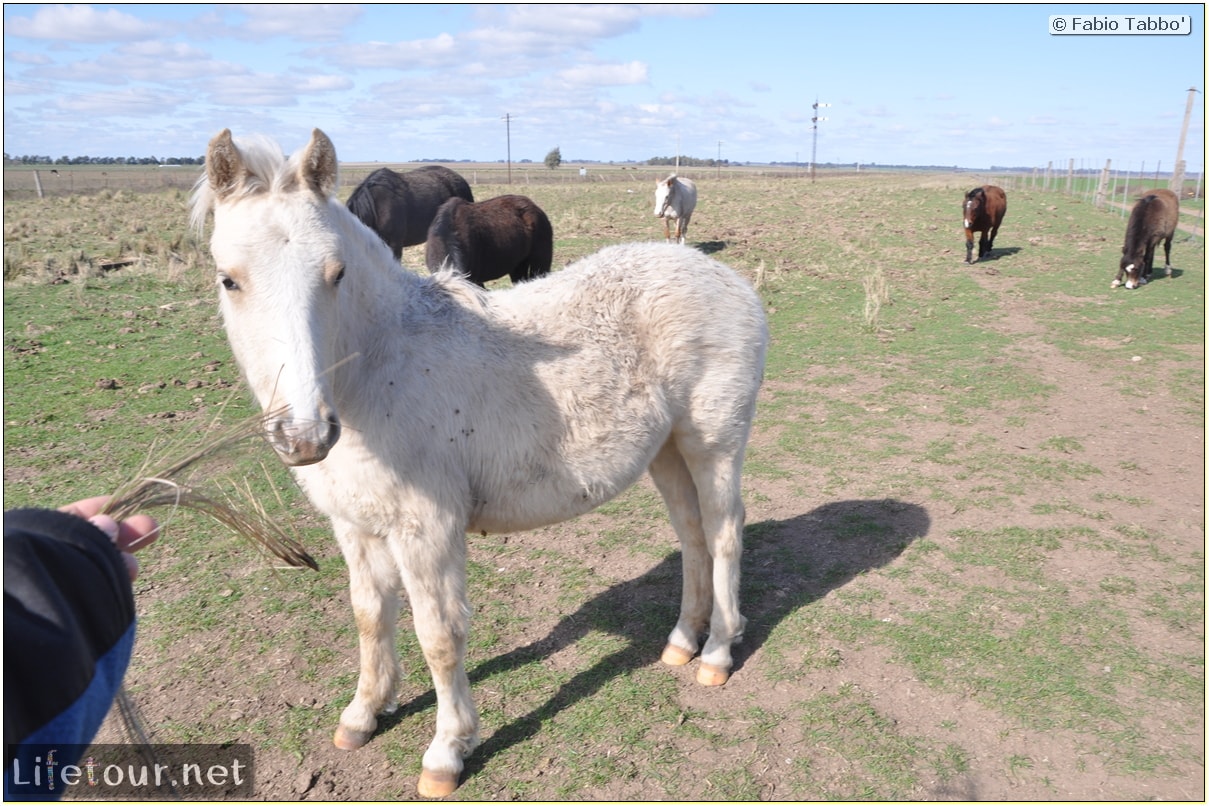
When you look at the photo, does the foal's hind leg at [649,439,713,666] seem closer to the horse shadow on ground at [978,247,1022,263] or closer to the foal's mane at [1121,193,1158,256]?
the foal's mane at [1121,193,1158,256]

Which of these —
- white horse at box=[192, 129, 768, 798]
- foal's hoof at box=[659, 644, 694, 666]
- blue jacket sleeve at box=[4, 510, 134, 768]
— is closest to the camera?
blue jacket sleeve at box=[4, 510, 134, 768]

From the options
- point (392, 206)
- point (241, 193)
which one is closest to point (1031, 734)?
point (241, 193)

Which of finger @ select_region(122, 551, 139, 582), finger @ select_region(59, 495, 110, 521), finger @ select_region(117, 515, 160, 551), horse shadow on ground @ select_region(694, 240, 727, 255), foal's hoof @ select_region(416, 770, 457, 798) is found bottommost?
foal's hoof @ select_region(416, 770, 457, 798)

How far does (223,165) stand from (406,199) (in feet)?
32.2

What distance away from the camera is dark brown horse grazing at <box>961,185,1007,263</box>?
15.7m

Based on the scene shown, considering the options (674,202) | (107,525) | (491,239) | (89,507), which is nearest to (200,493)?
(89,507)

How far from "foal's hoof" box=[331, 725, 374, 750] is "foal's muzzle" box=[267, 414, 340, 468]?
69.1 inches

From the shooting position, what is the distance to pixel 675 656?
13.0 feet

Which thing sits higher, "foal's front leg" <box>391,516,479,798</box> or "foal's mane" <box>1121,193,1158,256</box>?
"foal's mane" <box>1121,193,1158,256</box>

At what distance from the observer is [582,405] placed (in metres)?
3.25

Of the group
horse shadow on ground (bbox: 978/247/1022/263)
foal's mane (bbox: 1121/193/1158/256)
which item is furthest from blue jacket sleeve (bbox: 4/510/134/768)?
horse shadow on ground (bbox: 978/247/1022/263)

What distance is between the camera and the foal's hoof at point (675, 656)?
13.0ft

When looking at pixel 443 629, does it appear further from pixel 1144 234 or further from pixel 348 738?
pixel 1144 234
